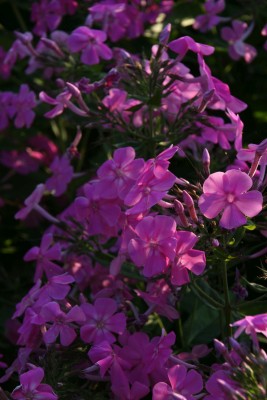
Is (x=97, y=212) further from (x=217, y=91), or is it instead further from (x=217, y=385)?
(x=217, y=385)

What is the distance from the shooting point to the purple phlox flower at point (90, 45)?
214 cm

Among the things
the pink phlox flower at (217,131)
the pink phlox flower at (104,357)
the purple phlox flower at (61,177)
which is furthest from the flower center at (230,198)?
the purple phlox flower at (61,177)

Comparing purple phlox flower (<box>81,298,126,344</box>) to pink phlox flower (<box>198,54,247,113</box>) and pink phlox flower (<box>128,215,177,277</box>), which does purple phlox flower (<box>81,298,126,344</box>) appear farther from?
pink phlox flower (<box>198,54,247,113</box>)

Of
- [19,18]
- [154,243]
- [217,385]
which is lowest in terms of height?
[19,18]

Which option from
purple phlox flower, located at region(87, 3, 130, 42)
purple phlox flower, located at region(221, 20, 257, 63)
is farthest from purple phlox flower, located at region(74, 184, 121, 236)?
purple phlox flower, located at region(221, 20, 257, 63)

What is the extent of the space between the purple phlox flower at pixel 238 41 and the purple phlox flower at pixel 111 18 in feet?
0.94

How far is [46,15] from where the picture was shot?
2.62 meters

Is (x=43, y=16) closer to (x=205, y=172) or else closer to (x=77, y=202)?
(x=77, y=202)

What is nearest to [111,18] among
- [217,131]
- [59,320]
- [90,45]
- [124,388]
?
[90,45]

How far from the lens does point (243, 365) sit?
52.1 inches

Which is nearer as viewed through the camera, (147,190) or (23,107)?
(147,190)

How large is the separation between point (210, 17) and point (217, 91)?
802 millimetres

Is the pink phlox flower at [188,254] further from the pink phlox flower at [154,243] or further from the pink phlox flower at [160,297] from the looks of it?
the pink phlox flower at [160,297]

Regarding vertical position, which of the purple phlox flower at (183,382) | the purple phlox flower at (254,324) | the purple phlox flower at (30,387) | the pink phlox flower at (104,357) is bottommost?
the pink phlox flower at (104,357)
